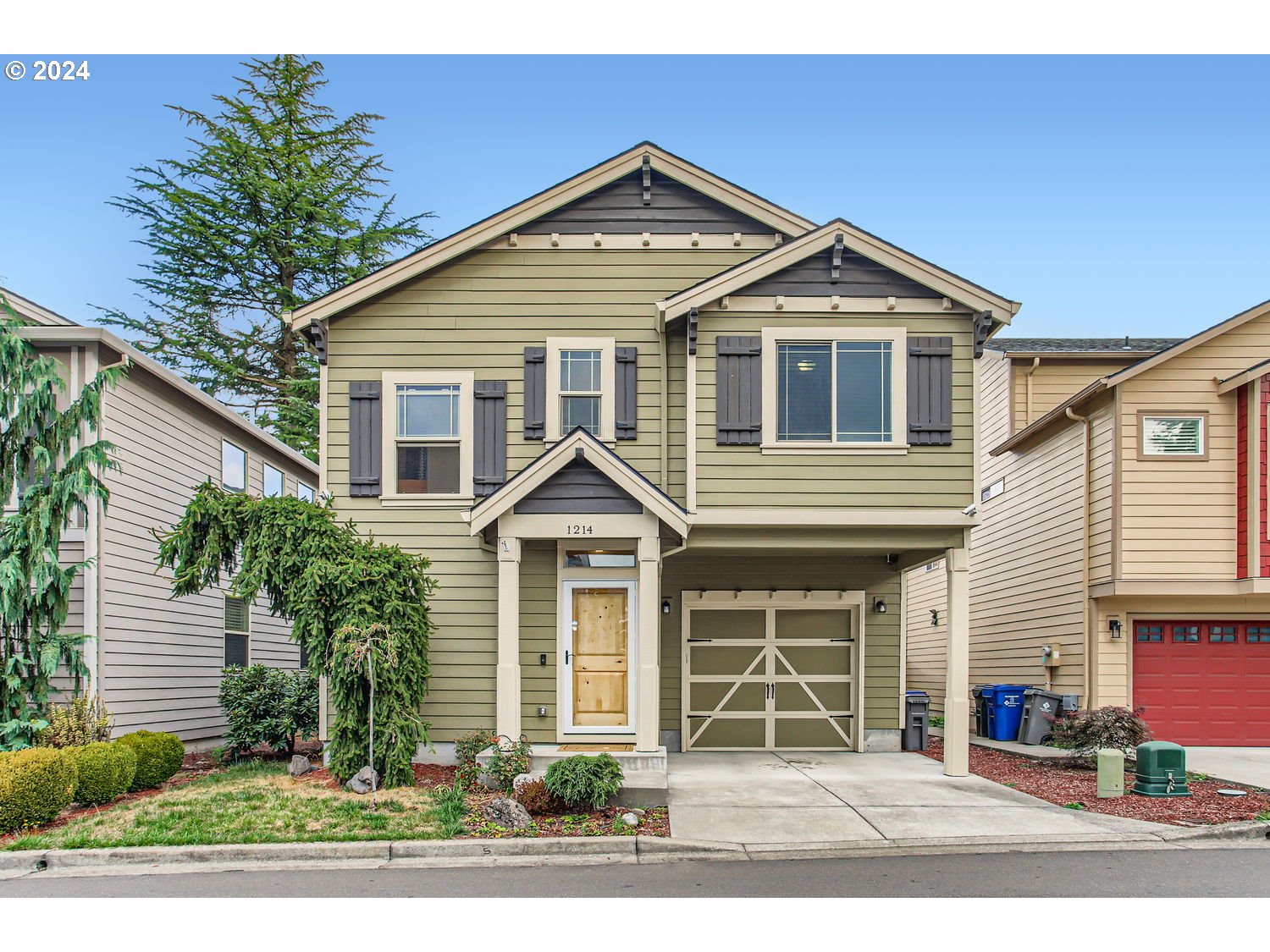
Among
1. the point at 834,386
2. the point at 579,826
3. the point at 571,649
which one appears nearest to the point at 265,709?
the point at 571,649

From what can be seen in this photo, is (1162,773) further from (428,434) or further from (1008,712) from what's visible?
(428,434)

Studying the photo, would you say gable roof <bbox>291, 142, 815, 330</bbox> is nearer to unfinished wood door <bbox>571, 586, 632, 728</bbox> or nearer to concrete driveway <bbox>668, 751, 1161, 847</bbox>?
unfinished wood door <bbox>571, 586, 632, 728</bbox>

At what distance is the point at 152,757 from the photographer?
37.8ft

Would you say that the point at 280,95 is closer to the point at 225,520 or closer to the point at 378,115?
the point at 378,115

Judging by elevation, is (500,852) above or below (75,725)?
below

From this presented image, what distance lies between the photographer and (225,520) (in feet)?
38.3

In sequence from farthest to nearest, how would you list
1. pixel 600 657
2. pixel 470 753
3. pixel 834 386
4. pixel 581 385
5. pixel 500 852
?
pixel 581 385
pixel 600 657
pixel 834 386
pixel 470 753
pixel 500 852

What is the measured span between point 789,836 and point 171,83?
25.4 metres

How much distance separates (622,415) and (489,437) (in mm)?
1816

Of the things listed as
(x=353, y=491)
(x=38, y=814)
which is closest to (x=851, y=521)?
(x=353, y=491)

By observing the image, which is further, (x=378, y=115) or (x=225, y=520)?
(x=378, y=115)

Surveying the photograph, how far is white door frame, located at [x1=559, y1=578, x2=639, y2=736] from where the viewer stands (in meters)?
12.9

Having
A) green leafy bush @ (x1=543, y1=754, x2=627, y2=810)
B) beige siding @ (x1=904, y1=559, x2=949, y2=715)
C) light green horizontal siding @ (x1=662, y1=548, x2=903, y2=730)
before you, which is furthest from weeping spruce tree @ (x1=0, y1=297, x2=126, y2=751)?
beige siding @ (x1=904, y1=559, x2=949, y2=715)

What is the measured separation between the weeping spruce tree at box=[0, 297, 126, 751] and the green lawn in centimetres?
191
